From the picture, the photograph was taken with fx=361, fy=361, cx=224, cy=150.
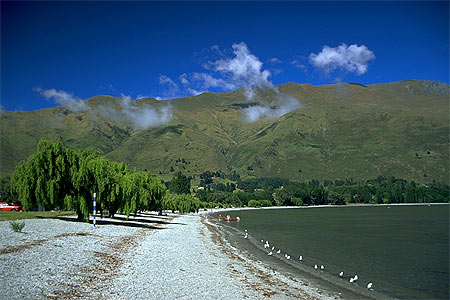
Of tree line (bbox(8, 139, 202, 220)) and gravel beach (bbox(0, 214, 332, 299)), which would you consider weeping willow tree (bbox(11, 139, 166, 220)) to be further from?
gravel beach (bbox(0, 214, 332, 299))

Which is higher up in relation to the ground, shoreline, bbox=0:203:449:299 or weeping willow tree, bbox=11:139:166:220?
weeping willow tree, bbox=11:139:166:220

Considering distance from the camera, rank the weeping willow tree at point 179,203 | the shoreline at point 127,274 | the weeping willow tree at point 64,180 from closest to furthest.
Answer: the shoreline at point 127,274, the weeping willow tree at point 64,180, the weeping willow tree at point 179,203

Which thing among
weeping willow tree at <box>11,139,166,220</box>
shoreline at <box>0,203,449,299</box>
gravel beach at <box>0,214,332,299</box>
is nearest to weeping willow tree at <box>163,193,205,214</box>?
weeping willow tree at <box>11,139,166,220</box>

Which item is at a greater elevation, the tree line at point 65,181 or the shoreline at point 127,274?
the tree line at point 65,181

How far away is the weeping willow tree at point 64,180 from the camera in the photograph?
4144 centimetres

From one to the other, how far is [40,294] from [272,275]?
52.9ft

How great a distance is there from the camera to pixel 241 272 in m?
25.0

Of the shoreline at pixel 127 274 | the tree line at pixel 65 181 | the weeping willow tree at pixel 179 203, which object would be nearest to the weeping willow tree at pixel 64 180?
the tree line at pixel 65 181

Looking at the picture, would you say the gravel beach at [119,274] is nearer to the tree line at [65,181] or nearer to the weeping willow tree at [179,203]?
the tree line at [65,181]

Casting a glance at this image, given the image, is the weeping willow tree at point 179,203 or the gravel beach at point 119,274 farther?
the weeping willow tree at point 179,203

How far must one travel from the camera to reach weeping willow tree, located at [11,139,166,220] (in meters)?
41.4

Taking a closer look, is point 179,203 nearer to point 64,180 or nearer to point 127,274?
point 64,180

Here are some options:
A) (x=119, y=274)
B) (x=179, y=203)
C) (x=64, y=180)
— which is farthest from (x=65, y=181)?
(x=179, y=203)

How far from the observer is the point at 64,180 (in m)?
43.8
